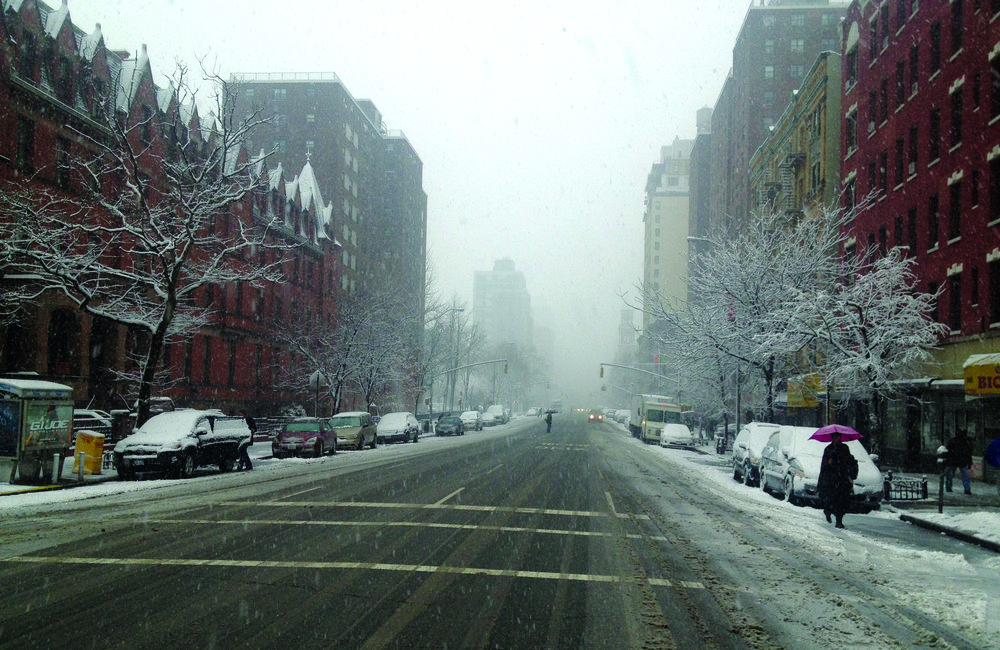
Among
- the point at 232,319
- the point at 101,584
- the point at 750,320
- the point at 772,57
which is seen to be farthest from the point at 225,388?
the point at 772,57

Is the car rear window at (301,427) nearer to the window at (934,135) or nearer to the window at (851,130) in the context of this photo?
the window at (934,135)

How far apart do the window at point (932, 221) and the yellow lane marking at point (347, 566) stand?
26306 millimetres

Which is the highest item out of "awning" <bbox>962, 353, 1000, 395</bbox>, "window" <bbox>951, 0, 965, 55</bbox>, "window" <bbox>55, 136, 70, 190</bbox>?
"window" <bbox>951, 0, 965, 55</bbox>

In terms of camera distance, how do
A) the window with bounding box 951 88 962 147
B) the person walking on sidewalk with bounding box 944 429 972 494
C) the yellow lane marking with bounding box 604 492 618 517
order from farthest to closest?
the window with bounding box 951 88 962 147 → the person walking on sidewalk with bounding box 944 429 972 494 → the yellow lane marking with bounding box 604 492 618 517

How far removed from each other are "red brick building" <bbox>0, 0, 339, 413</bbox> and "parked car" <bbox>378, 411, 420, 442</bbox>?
8.74 meters

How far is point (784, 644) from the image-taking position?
672cm

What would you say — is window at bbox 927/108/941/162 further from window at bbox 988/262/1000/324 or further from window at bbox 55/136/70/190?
window at bbox 55/136/70/190

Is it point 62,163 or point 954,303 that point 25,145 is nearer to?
point 62,163

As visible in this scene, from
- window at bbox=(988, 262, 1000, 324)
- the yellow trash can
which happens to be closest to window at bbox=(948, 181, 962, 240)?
window at bbox=(988, 262, 1000, 324)

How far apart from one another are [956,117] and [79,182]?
111ft

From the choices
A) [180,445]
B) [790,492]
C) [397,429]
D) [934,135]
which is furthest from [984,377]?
[397,429]

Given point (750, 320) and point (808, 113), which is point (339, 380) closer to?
point (750, 320)

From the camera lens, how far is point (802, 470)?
17.8m

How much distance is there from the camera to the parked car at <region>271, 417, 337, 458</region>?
31.2 m
